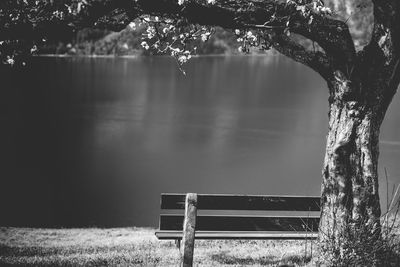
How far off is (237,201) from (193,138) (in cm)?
5025

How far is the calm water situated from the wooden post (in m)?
22.0

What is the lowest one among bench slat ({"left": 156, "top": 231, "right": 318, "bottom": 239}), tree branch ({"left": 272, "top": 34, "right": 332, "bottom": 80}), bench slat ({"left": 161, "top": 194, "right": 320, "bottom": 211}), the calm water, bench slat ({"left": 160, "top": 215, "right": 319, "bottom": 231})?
the calm water

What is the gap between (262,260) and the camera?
A: 371 inches

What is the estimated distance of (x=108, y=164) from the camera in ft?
147

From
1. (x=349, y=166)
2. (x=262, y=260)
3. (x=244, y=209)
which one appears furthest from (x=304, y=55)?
(x=262, y=260)

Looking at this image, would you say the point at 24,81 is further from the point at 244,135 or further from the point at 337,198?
the point at 337,198

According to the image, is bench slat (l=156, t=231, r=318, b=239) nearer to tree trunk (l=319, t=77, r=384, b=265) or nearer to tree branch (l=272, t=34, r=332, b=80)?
tree trunk (l=319, t=77, r=384, b=265)

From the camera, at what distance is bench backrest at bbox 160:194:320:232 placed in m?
8.44

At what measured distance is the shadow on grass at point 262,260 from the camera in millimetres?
8873

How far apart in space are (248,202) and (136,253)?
2.95m

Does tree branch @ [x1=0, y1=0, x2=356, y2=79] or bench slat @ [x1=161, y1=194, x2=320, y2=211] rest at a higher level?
tree branch @ [x1=0, y1=0, x2=356, y2=79]

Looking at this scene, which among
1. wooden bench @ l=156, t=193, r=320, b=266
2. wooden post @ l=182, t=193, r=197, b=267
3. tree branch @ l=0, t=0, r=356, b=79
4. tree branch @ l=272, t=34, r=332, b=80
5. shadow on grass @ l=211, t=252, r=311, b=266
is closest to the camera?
tree branch @ l=0, t=0, r=356, b=79

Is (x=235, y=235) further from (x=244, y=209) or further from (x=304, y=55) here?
(x=304, y=55)

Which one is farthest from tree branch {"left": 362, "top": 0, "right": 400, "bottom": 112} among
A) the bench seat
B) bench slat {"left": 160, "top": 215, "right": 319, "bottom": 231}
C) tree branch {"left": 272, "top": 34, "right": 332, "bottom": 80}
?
the bench seat
